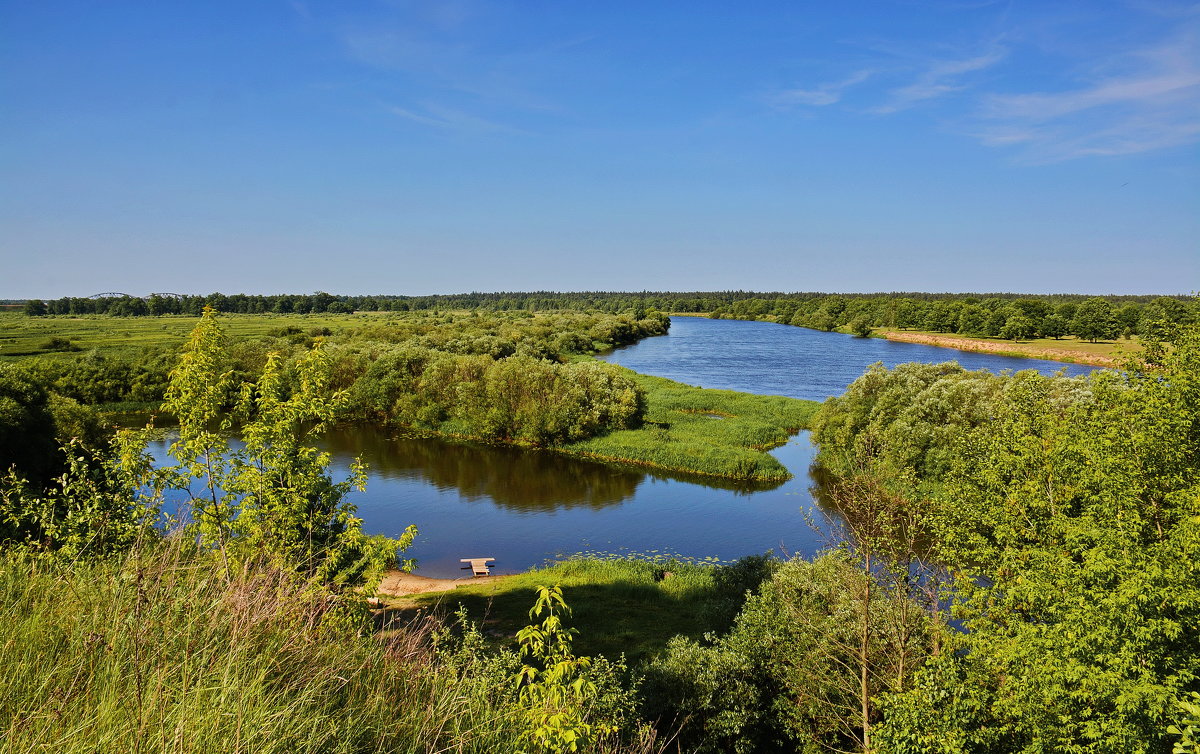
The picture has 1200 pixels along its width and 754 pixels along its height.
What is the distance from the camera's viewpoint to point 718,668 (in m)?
13.8

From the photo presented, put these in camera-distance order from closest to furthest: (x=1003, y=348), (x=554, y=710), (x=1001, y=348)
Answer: (x=554, y=710), (x=1003, y=348), (x=1001, y=348)

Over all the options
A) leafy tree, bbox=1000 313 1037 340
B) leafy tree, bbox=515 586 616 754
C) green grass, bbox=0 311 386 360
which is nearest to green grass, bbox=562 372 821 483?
leafy tree, bbox=515 586 616 754

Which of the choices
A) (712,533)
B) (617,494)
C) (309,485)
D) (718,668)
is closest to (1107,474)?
(718,668)

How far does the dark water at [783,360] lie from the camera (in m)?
74.8

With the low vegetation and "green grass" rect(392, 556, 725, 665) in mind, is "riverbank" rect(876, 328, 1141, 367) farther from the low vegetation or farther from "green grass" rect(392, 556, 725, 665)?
the low vegetation

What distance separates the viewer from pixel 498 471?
43.5 metres

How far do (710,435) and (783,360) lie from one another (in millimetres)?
55037

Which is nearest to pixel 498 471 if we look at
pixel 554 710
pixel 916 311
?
pixel 554 710

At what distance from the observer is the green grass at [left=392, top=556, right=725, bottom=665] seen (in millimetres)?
20406

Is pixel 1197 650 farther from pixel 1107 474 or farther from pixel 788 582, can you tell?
pixel 788 582

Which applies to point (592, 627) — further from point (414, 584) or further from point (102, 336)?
point (102, 336)

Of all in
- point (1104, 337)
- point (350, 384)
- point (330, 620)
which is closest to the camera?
point (330, 620)

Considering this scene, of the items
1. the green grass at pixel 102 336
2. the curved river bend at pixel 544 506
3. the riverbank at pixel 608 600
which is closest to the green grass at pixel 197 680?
the riverbank at pixel 608 600

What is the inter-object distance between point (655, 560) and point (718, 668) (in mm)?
15307
